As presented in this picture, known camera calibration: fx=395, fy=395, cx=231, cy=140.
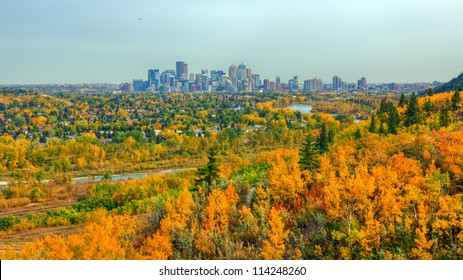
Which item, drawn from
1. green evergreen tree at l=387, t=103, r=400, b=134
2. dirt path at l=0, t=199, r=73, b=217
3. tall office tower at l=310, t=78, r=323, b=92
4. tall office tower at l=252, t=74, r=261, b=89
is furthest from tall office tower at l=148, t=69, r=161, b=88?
green evergreen tree at l=387, t=103, r=400, b=134

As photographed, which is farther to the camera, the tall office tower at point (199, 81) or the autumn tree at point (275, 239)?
A: the tall office tower at point (199, 81)

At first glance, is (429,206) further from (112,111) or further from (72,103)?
(72,103)

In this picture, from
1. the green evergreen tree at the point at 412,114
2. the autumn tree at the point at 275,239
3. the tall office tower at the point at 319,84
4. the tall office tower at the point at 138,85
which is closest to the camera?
the autumn tree at the point at 275,239

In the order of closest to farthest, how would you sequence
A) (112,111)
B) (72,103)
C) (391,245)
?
(391,245) → (112,111) → (72,103)

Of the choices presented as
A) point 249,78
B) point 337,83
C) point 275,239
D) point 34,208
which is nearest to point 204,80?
point 249,78

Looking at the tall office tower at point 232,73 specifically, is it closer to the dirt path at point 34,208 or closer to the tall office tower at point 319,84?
the tall office tower at point 319,84

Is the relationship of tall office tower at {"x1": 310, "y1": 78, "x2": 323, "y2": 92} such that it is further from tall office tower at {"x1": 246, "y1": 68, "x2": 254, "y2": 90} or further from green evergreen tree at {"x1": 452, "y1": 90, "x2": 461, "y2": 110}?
green evergreen tree at {"x1": 452, "y1": 90, "x2": 461, "y2": 110}

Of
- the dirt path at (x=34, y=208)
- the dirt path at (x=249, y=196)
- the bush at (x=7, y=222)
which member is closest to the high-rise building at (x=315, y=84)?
the dirt path at (x=34, y=208)
